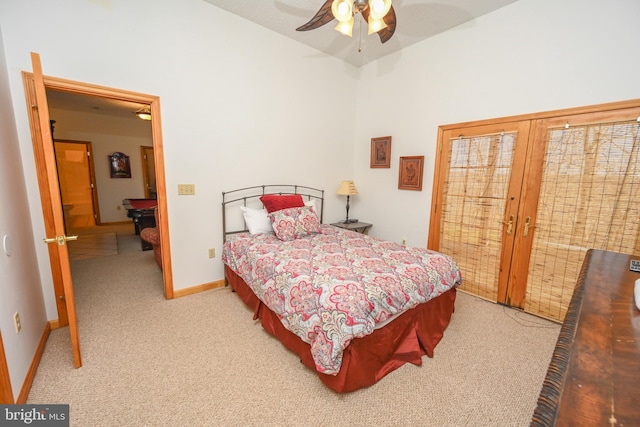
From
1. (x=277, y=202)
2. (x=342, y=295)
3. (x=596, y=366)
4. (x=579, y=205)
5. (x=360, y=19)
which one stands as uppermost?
(x=360, y=19)

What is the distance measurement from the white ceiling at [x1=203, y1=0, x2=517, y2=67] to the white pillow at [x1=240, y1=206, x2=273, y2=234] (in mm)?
2190

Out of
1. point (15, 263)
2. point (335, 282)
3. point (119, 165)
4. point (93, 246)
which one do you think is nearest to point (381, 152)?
point (335, 282)

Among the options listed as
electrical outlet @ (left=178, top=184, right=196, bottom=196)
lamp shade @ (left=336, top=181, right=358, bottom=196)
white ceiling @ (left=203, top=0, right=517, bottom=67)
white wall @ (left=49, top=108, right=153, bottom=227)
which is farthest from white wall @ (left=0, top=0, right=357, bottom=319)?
white wall @ (left=49, top=108, right=153, bottom=227)

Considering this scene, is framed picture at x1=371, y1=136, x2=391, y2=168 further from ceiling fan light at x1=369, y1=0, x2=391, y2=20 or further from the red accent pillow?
ceiling fan light at x1=369, y1=0, x2=391, y2=20

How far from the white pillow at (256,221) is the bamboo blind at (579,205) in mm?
2885

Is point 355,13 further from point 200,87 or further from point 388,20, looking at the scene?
point 200,87

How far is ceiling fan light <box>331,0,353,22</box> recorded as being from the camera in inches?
70.8

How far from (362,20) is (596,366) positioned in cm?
344

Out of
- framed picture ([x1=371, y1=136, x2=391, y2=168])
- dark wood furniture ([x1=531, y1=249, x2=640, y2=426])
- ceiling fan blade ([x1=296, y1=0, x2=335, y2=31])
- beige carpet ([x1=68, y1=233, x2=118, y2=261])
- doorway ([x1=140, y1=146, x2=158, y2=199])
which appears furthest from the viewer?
doorway ([x1=140, y1=146, x2=158, y2=199])

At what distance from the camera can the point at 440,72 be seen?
3184 mm

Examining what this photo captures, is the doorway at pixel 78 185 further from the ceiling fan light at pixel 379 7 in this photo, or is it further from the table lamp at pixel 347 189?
the ceiling fan light at pixel 379 7

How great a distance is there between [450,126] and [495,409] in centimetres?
278

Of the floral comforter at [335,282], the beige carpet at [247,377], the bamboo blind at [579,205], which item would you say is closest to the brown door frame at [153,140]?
the beige carpet at [247,377]

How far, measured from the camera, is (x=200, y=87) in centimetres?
280
